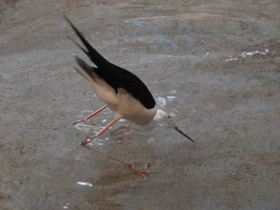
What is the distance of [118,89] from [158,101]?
0.88m

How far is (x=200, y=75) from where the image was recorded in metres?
4.31

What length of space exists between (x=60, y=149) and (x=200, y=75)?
76.0 inches

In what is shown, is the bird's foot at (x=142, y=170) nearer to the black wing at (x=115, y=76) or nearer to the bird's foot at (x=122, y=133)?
the bird's foot at (x=122, y=133)

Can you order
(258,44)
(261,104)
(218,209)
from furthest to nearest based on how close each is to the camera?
1. (258,44)
2. (261,104)
3. (218,209)

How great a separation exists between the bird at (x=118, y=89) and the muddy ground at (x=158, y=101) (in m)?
0.23

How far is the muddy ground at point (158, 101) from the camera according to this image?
9.39 feet

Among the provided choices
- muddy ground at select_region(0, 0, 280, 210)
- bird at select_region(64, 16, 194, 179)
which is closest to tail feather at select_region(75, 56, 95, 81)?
bird at select_region(64, 16, 194, 179)

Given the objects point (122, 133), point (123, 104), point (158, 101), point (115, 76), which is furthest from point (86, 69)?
point (158, 101)

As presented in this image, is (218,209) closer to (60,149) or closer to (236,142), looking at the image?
(236,142)

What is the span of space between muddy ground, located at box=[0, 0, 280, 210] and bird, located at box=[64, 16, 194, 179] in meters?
0.23

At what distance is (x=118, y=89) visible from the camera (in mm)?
3135

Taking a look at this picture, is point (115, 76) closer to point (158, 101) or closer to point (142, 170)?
point (142, 170)

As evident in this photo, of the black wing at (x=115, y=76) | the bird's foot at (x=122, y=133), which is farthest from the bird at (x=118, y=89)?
the bird's foot at (x=122, y=133)

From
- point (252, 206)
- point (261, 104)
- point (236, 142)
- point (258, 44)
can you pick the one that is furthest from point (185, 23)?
point (252, 206)
